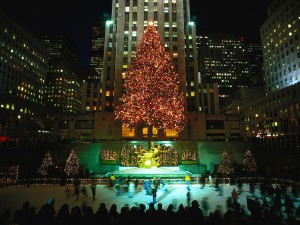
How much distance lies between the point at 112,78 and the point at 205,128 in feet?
108

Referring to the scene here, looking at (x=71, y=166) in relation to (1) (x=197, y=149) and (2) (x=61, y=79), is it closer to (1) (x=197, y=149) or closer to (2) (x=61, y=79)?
(1) (x=197, y=149)

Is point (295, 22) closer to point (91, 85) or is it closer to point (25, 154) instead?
point (91, 85)

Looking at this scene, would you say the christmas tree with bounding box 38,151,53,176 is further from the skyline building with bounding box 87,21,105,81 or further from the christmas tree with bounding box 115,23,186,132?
the skyline building with bounding box 87,21,105,81

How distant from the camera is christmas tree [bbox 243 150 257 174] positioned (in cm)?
3281

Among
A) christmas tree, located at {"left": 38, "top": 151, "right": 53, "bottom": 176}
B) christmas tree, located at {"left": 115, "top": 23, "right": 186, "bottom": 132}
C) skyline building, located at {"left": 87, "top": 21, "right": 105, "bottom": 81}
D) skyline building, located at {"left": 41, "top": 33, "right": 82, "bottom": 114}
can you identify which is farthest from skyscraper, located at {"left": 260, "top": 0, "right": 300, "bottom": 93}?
skyline building, located at {"left": 87, "top": 21, "right": 105, "bottom": 81}

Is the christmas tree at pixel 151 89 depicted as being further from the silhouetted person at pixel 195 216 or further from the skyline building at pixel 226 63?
the skyline building at pixel 226 63

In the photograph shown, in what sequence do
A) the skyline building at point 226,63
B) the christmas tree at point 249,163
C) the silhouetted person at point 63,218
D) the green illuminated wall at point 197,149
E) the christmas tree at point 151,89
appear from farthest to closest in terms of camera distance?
1. the skyline building at point 226,63
2. the green illuminated wall at point 197,149
3. the christmas tree at point 151,89
4. the christmas tree at point 249,163
5. the silhouetted person at point 63,218

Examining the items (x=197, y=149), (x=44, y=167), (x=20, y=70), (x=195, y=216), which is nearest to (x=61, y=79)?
(x=20, y=70)

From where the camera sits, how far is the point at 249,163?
3331cm

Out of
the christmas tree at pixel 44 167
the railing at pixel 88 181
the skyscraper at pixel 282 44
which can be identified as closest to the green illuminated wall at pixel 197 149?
the christmas tree at pixel 44 167

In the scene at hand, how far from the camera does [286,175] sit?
27969mm

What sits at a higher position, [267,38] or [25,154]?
[267,38]

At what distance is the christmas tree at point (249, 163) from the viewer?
3281 centimetres

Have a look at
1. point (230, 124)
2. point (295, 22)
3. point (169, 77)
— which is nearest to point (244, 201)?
point (169, 77)
